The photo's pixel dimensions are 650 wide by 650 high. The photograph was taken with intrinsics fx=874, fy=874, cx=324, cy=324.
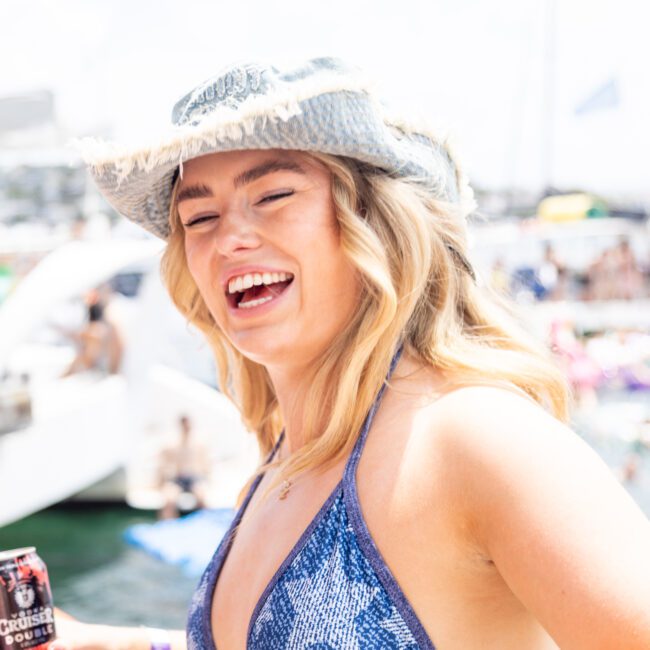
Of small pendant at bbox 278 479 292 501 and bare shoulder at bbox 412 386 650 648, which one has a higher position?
bare shoulder at bbox 412 386 650 648

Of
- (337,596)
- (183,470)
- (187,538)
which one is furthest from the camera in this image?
(183,470)

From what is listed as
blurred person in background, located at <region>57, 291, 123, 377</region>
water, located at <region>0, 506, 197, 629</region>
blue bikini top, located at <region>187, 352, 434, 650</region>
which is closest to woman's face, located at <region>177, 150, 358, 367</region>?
blue bikini top, located at <region>187, 352, 434, 650</region>

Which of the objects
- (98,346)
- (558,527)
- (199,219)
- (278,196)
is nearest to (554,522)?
(558,527)

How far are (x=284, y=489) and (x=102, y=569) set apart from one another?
23.9 feet

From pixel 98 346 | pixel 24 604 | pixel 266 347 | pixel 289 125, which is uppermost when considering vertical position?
pixel 289 125

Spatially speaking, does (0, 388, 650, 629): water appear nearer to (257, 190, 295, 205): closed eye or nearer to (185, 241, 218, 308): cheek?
(185, 241, 218, 308): cheek

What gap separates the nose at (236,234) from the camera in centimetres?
144

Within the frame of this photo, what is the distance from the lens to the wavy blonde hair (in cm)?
138

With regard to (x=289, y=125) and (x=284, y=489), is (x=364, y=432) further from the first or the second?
(x=289, y=125)

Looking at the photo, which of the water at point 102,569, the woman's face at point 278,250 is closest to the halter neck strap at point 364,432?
the woman's face at point 278,250

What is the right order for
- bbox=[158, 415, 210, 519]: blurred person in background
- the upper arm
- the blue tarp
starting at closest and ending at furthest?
the upper arm → the blue tarp → bbox=[158, 415, 210, 519]: blurred person in background

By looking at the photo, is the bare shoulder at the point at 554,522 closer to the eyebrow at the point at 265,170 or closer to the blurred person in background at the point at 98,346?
the eyebrow at the point at 265,170

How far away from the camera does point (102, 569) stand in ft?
27.0

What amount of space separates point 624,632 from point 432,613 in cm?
28
